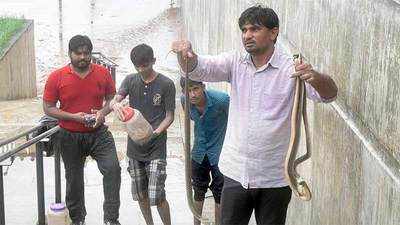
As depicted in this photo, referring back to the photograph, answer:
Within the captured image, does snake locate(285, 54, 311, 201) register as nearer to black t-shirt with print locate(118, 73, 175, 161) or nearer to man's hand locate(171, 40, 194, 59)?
man's hand locate(171, 40, 194, 59)

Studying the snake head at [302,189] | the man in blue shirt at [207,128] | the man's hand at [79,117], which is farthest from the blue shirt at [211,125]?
the snake head at [302,189]

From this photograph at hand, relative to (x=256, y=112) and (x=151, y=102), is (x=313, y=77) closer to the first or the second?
(x=256, y=112)

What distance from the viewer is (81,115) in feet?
17.8

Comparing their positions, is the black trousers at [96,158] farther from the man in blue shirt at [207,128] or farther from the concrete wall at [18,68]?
the concrete wall at [18,68]

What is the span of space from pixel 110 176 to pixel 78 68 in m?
0.90

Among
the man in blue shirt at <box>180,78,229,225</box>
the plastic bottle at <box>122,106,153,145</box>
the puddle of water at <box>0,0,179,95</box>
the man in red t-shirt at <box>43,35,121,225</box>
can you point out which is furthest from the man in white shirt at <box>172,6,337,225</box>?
the puddle of water at <box>0,0,179,95</box>

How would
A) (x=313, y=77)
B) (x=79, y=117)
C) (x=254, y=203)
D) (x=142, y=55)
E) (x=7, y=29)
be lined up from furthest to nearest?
(x=7, y=29) < (x=79, y=117) < (x=142, y=55) < (x=254, y=203) < (x=313, y=77)

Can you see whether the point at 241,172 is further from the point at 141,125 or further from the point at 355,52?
the point at 141,125

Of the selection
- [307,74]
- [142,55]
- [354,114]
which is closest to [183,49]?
[307,74]

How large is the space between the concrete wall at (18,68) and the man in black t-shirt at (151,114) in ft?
31.1

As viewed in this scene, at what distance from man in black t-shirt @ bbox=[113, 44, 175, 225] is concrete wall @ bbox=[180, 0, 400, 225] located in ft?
4.35

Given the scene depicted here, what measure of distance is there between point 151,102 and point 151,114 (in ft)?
0.33

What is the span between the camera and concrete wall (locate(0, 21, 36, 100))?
14.8 m

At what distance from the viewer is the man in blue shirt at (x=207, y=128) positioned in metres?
4.96
